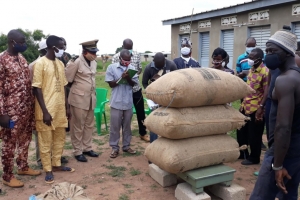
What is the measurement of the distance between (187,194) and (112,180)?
4.14ft

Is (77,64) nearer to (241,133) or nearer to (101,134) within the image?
(101,134)

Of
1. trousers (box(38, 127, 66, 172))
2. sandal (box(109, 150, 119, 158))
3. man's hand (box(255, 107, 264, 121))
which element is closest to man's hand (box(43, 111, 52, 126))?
trousers (box(38, 127, 66, 172))

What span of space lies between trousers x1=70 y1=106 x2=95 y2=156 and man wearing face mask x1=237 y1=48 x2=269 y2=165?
2.56 m

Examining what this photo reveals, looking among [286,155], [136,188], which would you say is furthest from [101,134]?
[286,155]

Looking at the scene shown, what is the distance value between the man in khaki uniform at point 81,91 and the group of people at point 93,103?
0.02 metres

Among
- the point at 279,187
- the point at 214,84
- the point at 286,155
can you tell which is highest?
the point at 214,84

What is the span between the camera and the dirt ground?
12.6ft

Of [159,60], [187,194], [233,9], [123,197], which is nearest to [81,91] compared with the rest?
[159,60]

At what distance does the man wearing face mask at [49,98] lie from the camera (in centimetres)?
395

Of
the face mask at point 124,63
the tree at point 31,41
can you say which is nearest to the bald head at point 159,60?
the face mask at point 124,63

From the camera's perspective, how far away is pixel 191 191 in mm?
3506

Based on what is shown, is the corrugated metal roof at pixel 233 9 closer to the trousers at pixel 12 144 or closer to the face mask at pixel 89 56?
the face mask at pixel 89 56

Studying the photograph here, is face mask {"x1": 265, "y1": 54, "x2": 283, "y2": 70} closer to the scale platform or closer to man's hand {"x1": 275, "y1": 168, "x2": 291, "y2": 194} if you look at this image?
man's hand {"x1": 275, "y1": 168, "x2": 291, "y2": 194}

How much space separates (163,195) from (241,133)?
6.40ft
